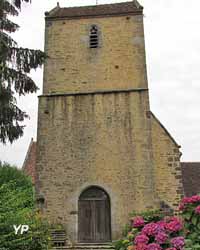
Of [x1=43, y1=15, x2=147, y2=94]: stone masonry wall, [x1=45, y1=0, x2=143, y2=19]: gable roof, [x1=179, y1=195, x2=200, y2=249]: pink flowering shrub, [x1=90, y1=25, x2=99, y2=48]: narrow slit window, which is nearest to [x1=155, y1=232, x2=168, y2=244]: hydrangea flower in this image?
[x1=179, y1=195, x2=200, y2=249]: pink flowering shrub

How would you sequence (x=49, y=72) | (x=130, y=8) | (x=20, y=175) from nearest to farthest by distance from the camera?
1. (x=20, y=175)
2. (x=49, y=72)
3. (x=130, y=8)

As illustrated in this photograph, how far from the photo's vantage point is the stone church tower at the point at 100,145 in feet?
45.1

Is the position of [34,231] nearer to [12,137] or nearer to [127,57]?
→ [12,137]

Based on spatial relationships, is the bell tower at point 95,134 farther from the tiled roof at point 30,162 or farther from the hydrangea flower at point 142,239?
the hydrangea flower at point 142,239

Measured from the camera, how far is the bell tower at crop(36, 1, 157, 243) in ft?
45.1

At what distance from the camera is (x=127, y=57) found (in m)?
16.6

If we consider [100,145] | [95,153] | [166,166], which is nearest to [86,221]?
[95,153]

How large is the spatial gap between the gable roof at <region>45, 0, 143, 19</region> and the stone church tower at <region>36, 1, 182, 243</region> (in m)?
1.53

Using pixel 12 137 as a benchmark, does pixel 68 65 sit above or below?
above

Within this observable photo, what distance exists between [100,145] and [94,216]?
2.80 m

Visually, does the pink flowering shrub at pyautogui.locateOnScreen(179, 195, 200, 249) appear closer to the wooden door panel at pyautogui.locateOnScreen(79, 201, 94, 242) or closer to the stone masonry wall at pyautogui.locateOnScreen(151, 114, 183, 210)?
the wooden door panel at pyautogui.locateOnScreen(79, 201, 94, 242)

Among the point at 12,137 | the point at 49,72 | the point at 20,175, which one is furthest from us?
the point at 49,72

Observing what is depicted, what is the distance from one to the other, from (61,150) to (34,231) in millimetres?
6996

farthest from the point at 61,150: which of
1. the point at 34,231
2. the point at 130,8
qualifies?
the point at 130,8
